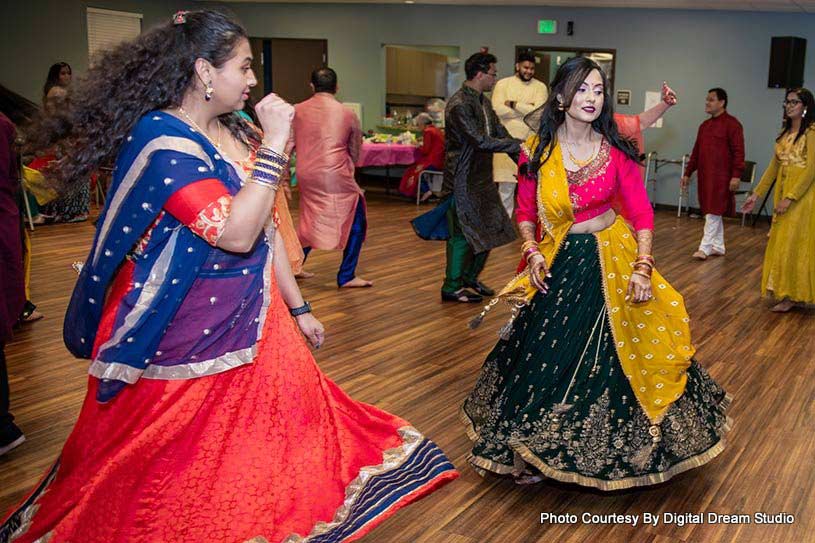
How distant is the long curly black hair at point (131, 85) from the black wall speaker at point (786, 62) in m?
9.43

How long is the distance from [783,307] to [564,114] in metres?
3.33

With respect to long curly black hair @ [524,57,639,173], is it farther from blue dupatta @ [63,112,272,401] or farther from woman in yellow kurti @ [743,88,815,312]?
woman in yellow kurti @ [743,88,815,312]

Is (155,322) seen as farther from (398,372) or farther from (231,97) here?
(398,372)

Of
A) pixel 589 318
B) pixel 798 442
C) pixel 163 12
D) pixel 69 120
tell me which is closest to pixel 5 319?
pixel 69 120

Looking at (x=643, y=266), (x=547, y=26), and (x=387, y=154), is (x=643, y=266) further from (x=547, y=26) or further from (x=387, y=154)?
(x=547, y=26)

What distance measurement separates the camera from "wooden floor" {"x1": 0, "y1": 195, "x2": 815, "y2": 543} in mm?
2758

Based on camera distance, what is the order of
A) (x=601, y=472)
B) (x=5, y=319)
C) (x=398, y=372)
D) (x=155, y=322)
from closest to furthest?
(x=155, y=322), (x=601, y=472), (x=5, y=319), (x=398, y=372)

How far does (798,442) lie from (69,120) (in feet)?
9.67

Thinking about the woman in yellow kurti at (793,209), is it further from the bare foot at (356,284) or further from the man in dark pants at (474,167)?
the bare foot at (356,284)

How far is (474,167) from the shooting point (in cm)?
546

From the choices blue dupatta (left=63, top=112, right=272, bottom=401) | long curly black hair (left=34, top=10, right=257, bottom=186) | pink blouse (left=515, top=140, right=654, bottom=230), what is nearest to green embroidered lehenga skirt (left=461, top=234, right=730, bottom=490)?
pink blouse (left=515, top=140, right=654, bottom=230)

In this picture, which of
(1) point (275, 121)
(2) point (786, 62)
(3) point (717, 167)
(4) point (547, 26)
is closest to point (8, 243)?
(1) point (275, 121)

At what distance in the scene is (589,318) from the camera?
2.94 meters

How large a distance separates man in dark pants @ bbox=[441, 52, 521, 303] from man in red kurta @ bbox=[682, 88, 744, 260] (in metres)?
2.88
